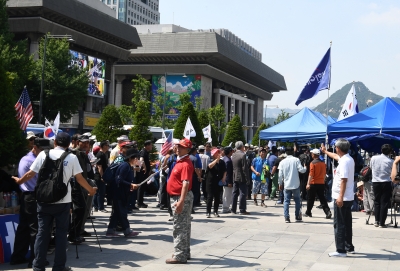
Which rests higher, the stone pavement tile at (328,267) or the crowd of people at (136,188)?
the crowd of people at (136,188)

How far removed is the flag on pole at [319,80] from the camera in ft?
53.3

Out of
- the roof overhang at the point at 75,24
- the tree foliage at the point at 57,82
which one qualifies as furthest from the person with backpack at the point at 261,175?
the roof overhang at the point at 75,24

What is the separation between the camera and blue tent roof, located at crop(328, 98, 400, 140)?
53.3ft

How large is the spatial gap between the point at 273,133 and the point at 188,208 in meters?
13.8

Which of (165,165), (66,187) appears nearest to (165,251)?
(66,187)

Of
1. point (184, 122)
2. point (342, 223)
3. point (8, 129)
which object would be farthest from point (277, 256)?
point (184, 122)

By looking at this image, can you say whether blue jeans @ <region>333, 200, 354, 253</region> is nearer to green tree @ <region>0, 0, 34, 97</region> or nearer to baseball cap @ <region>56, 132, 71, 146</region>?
baseball cap @ <region>56, 132, 71, 146</region>

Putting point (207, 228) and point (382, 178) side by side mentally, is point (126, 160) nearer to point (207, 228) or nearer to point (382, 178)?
point (207, 228)

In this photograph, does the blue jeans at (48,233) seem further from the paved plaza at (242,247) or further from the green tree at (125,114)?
the green tree at (125,114)

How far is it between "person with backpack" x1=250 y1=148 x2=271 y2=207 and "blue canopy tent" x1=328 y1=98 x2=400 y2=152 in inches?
116

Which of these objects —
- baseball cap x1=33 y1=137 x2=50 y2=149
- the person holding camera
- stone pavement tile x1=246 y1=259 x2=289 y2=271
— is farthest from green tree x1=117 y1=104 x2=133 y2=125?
baseball cap x1=33 y1=137 x2=50 y2=149

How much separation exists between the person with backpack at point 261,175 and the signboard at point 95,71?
3947cm

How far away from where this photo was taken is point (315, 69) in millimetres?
16453

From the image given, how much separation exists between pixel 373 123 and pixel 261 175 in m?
4.57
